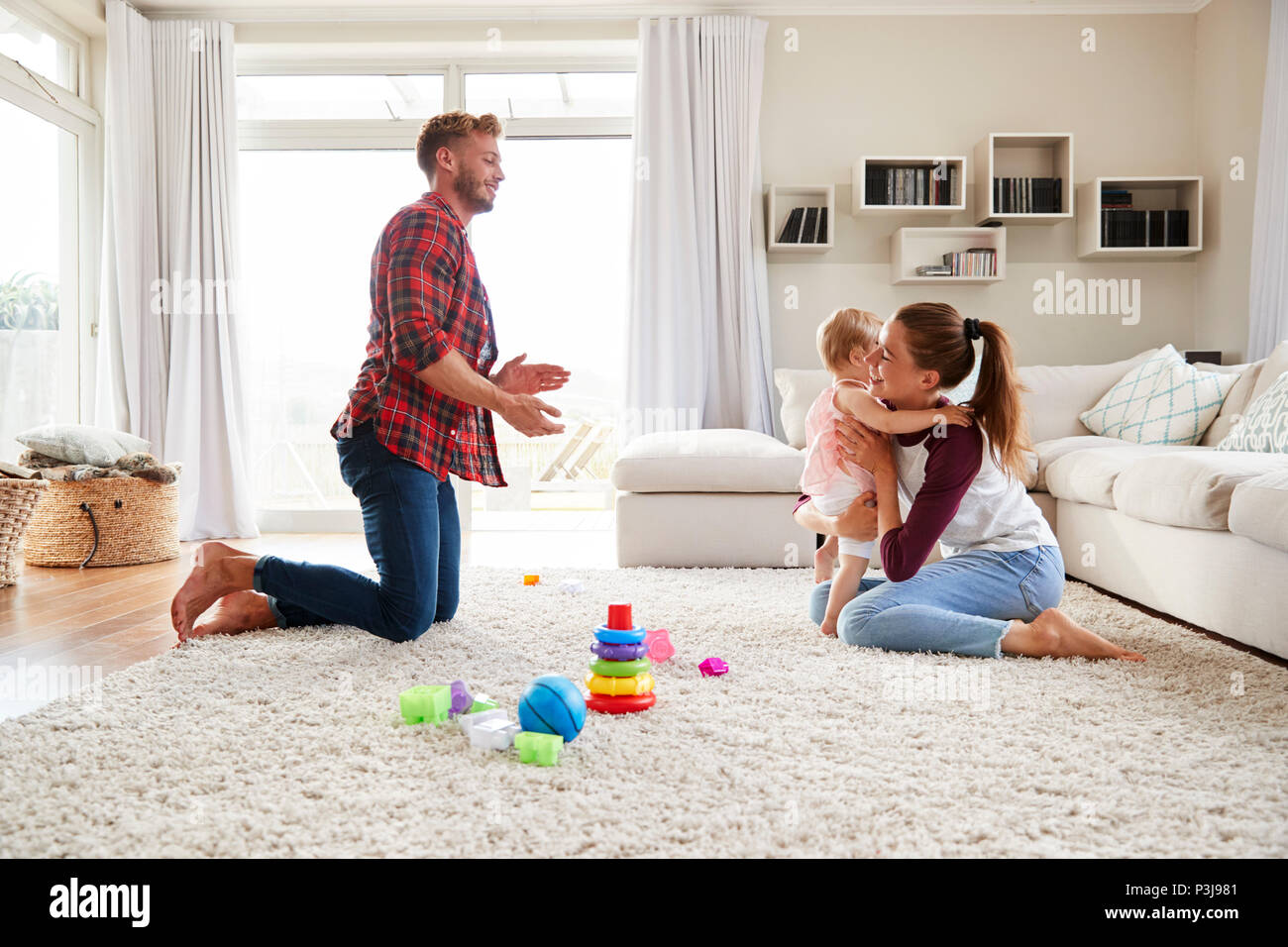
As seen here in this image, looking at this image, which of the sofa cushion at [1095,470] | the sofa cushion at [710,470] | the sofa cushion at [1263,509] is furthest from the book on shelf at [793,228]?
the sofa cushion at [1263,509]

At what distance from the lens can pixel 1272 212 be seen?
3.77 meters

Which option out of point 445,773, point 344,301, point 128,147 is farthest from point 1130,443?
point 128,147

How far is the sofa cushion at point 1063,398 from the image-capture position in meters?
3.81

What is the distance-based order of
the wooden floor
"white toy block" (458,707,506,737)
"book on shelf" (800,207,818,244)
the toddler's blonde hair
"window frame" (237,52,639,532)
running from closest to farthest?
"white toy block" (458,707,506,737) → the wooden floor → the toddler's blonde hair → "book on shelf" (800,207,818,244) → "window frame" (237,52,639,532)

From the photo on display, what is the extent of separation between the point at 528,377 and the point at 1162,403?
2572mm

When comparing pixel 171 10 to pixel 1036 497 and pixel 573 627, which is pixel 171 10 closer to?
pixel 573 627

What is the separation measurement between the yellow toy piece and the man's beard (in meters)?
1.18

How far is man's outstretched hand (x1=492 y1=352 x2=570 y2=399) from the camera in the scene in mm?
2100

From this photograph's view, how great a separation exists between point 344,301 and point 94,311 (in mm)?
1196

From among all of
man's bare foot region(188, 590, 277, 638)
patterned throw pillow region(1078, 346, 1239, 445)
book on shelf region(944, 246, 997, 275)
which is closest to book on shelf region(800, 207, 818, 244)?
book on shelf region(944, 246, 997, 275)

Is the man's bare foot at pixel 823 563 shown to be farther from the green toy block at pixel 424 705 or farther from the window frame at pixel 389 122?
the window frame at pixel 389 122

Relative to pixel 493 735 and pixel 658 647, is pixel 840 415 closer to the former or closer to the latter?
pixel 658 647

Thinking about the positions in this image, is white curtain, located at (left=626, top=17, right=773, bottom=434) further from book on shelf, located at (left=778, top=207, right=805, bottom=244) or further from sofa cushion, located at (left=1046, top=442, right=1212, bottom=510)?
sofa cushion, located at (left=1046, top=442, right=1212, bottom=510)

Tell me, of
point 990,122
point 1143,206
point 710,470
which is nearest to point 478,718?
point 710,470
